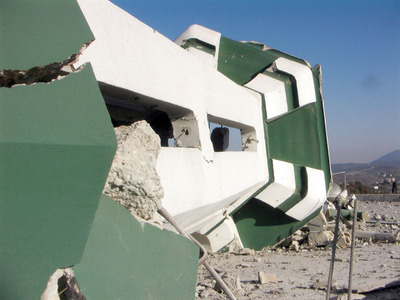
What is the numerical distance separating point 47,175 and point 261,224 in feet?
14.0

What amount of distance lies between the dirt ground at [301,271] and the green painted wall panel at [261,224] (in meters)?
0.13

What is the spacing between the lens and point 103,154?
5.11 feet

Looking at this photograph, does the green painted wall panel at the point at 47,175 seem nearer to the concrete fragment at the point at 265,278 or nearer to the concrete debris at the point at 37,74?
the concrete debris at the point at 37,74

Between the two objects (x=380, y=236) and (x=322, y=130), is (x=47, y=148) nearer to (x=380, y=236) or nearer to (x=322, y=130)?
(x=322, y=130)

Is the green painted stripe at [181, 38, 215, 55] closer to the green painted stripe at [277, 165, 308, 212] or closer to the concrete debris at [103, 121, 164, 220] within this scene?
the green painted stripe at [277, 165, 308, 212]

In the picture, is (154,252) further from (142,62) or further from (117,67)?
(142,62)

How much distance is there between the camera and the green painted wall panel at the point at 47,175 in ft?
4.41

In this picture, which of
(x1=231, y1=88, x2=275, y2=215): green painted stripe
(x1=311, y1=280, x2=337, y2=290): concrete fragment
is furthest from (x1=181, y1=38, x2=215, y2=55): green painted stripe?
(x1=311, y1=280, x2=337, y2=290): concrete fragment

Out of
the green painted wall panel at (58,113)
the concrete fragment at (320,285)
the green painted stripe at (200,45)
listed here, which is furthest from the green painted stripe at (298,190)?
the green painted wall panel at (58,113)

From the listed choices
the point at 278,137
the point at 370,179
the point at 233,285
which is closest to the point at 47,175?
the point at 233,285

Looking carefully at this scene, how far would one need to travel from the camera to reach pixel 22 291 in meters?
1.37

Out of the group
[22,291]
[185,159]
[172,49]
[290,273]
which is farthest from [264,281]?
[22,291]

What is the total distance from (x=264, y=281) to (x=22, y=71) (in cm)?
242

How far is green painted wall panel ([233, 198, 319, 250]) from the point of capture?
17.4 feet
